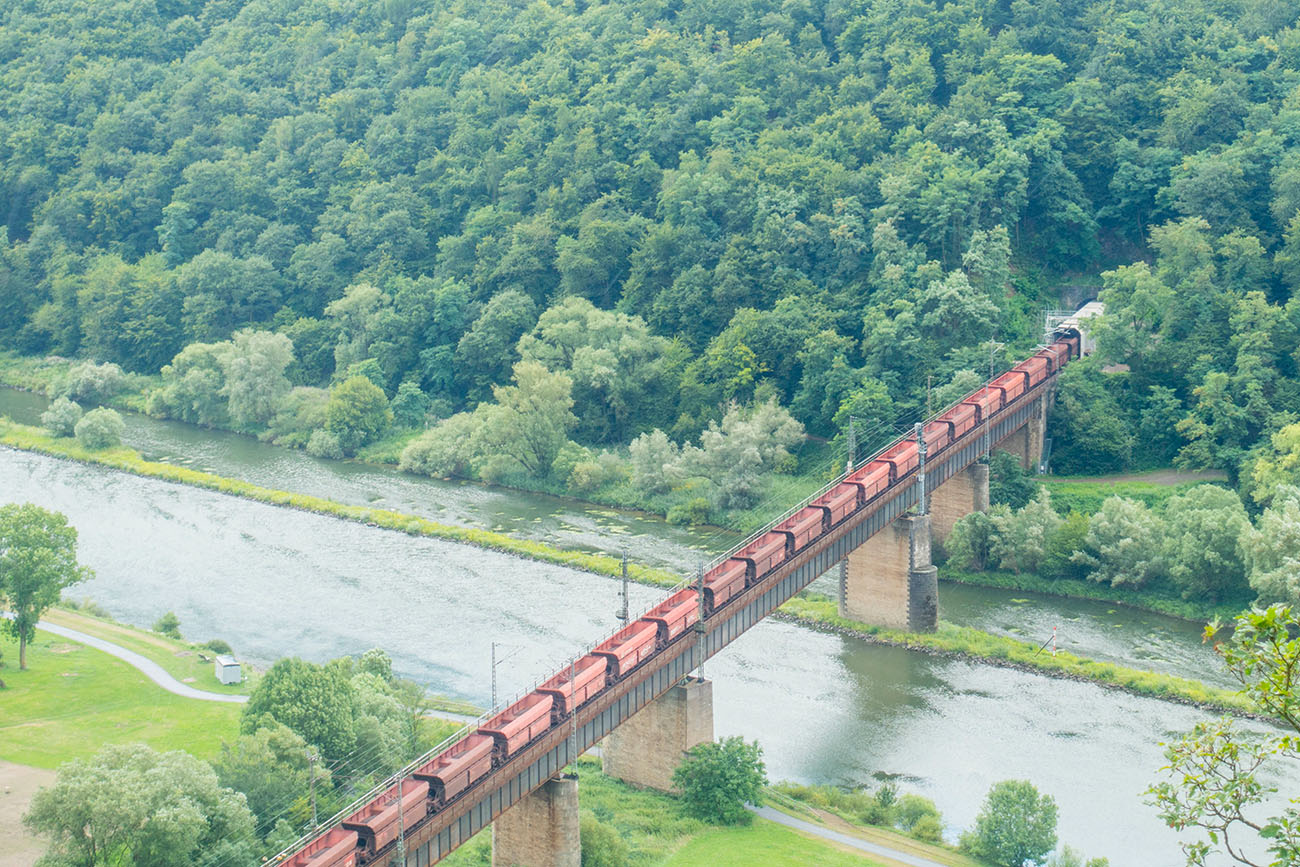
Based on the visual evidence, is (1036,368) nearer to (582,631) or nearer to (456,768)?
(582,631)

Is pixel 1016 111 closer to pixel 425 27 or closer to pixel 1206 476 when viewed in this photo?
pixel 1206 476

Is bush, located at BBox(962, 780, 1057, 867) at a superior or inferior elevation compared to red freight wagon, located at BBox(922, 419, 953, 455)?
inferior

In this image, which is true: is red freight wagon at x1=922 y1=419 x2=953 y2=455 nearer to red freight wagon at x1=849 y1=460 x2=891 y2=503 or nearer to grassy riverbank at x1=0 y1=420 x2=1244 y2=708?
red freight wagon at x1=849 y1=460 x2=891 y2=503

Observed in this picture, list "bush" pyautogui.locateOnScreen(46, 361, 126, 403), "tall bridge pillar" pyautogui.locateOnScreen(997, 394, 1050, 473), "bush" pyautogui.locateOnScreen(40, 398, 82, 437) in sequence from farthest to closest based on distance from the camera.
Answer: "bush" pyautogui.locateOnScreen(46, 361, 126, 403) < "bush" pyautogui.locateOnScreen(40, 398, 82, 437) < "tall bridge pillar" pyautogui.locateOnScreen(997, 394, 1050, 473)

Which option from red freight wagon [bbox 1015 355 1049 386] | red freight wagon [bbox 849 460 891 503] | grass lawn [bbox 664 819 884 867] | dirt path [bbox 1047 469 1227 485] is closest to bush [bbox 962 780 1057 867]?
grass lawn [bbox 664 819 884 867]

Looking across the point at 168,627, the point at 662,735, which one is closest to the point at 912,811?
the point at 662,735

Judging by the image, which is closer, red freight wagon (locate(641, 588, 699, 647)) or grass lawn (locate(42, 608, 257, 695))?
red freight wagon (locate(641, 588, 699, 647))
